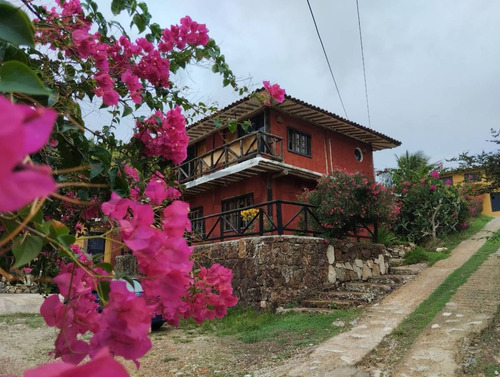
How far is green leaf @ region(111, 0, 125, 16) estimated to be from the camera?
2380mm

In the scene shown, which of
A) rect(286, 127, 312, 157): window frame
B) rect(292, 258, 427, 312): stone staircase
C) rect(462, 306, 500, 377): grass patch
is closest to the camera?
rect(462, 306, 500, 377): grass patch

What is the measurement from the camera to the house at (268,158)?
11.7 metres

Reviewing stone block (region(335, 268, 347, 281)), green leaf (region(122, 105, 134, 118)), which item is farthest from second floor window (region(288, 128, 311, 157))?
green leaf (region(122, 105, 134, 118))

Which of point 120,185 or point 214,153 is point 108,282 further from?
point 214,153

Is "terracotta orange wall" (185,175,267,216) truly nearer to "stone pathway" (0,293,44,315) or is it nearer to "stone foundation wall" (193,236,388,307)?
"stone foundation wall" (193,236,388,307)

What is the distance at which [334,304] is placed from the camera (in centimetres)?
727

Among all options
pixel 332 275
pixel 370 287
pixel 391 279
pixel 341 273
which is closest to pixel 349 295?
pixel 370 287

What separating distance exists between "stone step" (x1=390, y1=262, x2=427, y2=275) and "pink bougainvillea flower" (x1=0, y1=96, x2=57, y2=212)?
33.5 feet

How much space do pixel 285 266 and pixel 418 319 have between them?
2834mm

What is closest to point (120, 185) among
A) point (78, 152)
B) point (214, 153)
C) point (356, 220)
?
point (78, 152)

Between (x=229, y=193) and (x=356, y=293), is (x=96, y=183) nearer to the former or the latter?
(x=356, y=293)

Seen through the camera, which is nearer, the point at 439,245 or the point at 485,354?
the point at 485,354

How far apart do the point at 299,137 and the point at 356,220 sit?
4.64 m

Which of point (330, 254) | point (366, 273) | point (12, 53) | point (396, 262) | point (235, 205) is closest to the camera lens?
point (12, 53)
